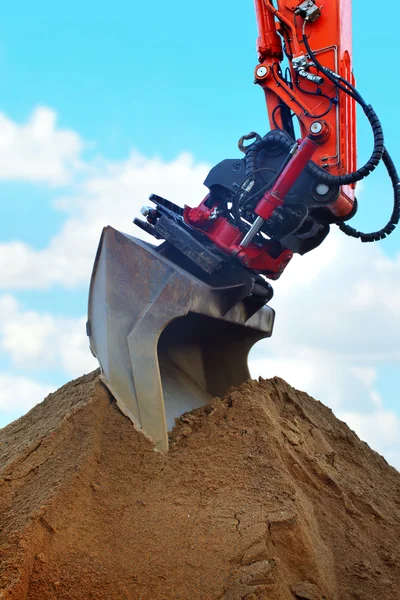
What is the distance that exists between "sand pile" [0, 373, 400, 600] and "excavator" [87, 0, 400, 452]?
34cm

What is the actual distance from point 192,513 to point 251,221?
227 centimetres

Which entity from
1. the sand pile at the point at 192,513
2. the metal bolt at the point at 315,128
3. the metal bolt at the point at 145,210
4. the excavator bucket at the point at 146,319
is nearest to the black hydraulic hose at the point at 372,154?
the metal bolt at the point at 315,128

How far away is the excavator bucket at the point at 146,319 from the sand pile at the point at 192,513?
18 centimetres

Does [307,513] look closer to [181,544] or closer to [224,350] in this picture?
[181,544]

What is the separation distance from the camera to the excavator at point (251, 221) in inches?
210

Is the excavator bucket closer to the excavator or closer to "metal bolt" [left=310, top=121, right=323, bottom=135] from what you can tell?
the excavator

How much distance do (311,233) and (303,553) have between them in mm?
2344

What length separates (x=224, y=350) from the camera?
6703mm

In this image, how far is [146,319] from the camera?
17.6ft

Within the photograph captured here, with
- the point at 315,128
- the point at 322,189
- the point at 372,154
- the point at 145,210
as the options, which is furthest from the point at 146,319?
the point at 372,154

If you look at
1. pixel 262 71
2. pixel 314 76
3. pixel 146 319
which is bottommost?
pixel 146 319

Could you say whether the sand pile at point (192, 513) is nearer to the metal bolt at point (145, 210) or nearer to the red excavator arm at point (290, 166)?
the red excavator arm at point (290, 166)

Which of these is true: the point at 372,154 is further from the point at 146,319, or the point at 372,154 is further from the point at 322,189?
the point at 146,319

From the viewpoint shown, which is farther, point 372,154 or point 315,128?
point 315,128
